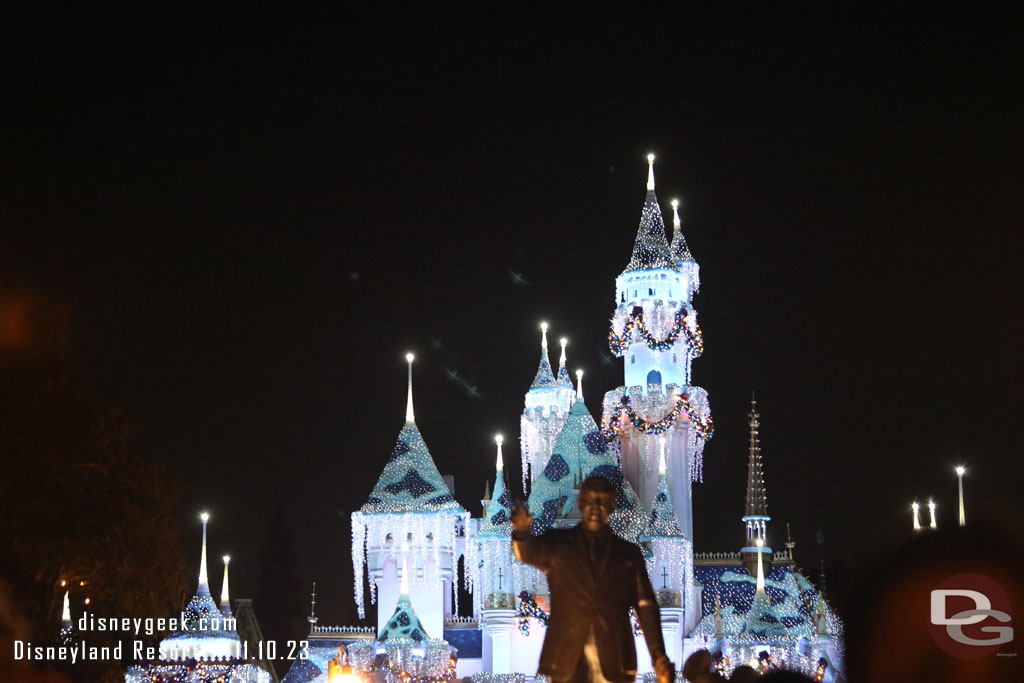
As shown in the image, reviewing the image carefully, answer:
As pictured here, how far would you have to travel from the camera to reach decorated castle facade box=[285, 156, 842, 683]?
4369 cm

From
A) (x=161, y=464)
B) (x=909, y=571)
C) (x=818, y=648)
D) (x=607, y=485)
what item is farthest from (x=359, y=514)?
(x=909, y=571)

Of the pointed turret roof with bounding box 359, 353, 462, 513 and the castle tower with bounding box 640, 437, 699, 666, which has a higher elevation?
the pointed turret roof with bounding box 359, 353, 462, 513

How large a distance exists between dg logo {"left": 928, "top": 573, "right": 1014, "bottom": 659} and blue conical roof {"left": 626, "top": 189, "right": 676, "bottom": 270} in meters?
46.7

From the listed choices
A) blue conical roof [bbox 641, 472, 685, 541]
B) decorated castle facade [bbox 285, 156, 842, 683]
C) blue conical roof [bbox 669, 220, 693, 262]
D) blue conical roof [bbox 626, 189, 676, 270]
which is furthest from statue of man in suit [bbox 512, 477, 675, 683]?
blue conical roof [bbox 669, 220, 693, 262]

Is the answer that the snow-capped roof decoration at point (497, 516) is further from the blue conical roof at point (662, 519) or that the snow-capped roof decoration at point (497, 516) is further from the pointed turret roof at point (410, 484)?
the blue conical roof at point (662, 519)

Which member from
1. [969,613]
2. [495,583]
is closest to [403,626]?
[495,583]

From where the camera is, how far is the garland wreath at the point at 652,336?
4812cm

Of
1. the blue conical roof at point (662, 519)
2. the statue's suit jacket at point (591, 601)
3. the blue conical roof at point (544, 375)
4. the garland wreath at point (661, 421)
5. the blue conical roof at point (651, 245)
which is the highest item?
the blue conical roof at point (651, 245)

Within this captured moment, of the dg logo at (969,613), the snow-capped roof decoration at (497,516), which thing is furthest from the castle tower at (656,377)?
the dg logo at (969,613)

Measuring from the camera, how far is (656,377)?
4841cm

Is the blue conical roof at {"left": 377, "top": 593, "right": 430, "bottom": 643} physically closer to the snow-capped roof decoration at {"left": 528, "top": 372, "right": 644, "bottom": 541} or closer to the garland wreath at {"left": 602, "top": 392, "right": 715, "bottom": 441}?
the snow-capped roof decoration at {"left": 528, "top": 372, "right": 644, "bottom": 541}

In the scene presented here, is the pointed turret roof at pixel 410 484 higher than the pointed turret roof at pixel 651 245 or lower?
lower

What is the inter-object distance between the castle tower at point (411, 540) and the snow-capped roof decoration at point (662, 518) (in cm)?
599

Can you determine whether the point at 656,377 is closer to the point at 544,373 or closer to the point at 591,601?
the point at 544,373
